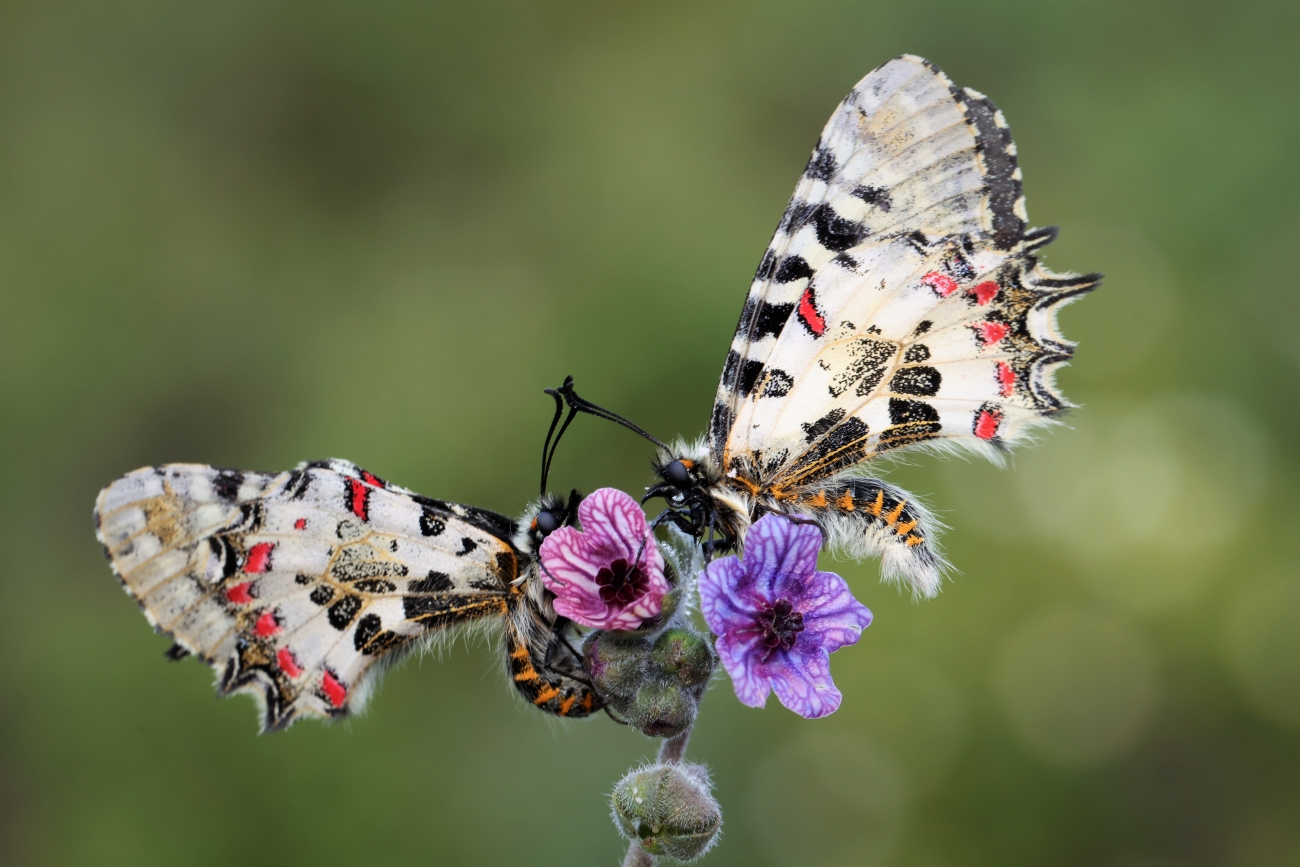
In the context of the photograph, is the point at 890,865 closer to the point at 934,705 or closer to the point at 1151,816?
the point at 934,705

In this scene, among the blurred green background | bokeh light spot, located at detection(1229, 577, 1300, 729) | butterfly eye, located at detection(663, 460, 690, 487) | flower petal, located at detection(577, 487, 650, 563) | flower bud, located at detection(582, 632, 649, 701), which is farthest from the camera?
bokeh light spot, located at detection(1229, 577, 1300, 729)

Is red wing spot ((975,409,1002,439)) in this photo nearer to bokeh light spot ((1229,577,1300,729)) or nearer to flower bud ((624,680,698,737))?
flower bud ((624,680,698,737))

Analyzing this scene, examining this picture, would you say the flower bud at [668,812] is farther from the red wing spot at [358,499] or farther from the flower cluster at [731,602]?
the red wing spot at [358,499]

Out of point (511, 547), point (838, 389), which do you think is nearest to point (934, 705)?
point (838, 389)

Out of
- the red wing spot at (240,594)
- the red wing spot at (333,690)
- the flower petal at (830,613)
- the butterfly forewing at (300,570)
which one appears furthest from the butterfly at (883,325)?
the red wing spot at (240,594)

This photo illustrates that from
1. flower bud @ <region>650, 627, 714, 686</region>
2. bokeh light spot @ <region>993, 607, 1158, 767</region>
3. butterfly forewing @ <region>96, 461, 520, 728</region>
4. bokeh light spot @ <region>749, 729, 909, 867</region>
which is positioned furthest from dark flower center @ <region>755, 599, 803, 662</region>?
bokeh light spot @ <region>993, 607, 1158, 767</region>
